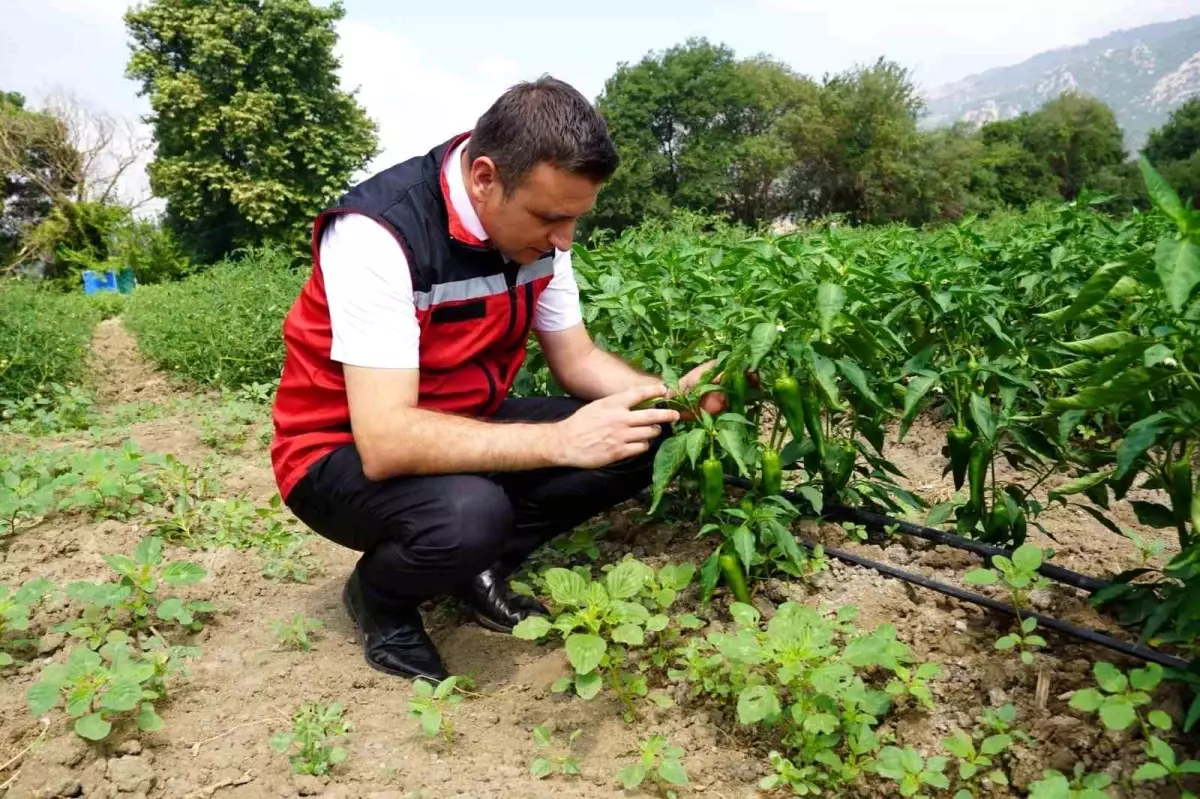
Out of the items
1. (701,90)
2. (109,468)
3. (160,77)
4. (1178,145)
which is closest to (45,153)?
(160,77)

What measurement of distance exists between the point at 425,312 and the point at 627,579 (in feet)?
2.84

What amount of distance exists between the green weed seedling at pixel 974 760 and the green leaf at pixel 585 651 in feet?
2.44

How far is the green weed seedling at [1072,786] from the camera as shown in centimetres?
157

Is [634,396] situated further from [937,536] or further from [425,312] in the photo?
[937,536]

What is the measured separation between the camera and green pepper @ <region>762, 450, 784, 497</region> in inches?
89.6

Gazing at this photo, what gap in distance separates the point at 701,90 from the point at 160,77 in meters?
21.0

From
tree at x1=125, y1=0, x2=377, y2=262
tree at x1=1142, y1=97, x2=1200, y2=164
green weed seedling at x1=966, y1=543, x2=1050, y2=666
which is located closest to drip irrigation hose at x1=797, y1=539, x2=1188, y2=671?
green weed seedling at x1=966, y1=543, x2=1050, y2=666

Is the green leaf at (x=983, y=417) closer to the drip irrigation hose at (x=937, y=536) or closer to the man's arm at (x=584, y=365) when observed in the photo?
the drip irrigation hose at (x=937, y=536)

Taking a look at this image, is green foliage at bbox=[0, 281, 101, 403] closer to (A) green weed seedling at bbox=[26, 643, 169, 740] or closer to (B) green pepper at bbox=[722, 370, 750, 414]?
(A) green weed seedling at bbox=[26, 643, 169, 740]

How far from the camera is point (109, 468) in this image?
140 inches

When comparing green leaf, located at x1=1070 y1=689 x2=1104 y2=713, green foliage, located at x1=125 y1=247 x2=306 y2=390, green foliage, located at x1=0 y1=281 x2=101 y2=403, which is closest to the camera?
green leaf, located at x1=1070 y1=689 x2=1104 y2=713

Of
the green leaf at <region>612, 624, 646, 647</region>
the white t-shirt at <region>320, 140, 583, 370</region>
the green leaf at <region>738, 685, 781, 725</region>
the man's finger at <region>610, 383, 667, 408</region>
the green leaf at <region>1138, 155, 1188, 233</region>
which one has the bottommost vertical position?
the green leaf at <region>738, 685, 781, 725</region>

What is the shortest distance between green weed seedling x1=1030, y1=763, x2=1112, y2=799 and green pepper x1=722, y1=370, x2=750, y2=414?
40.8 inches

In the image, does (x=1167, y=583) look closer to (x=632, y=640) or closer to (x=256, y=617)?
(x=632, y=640)
